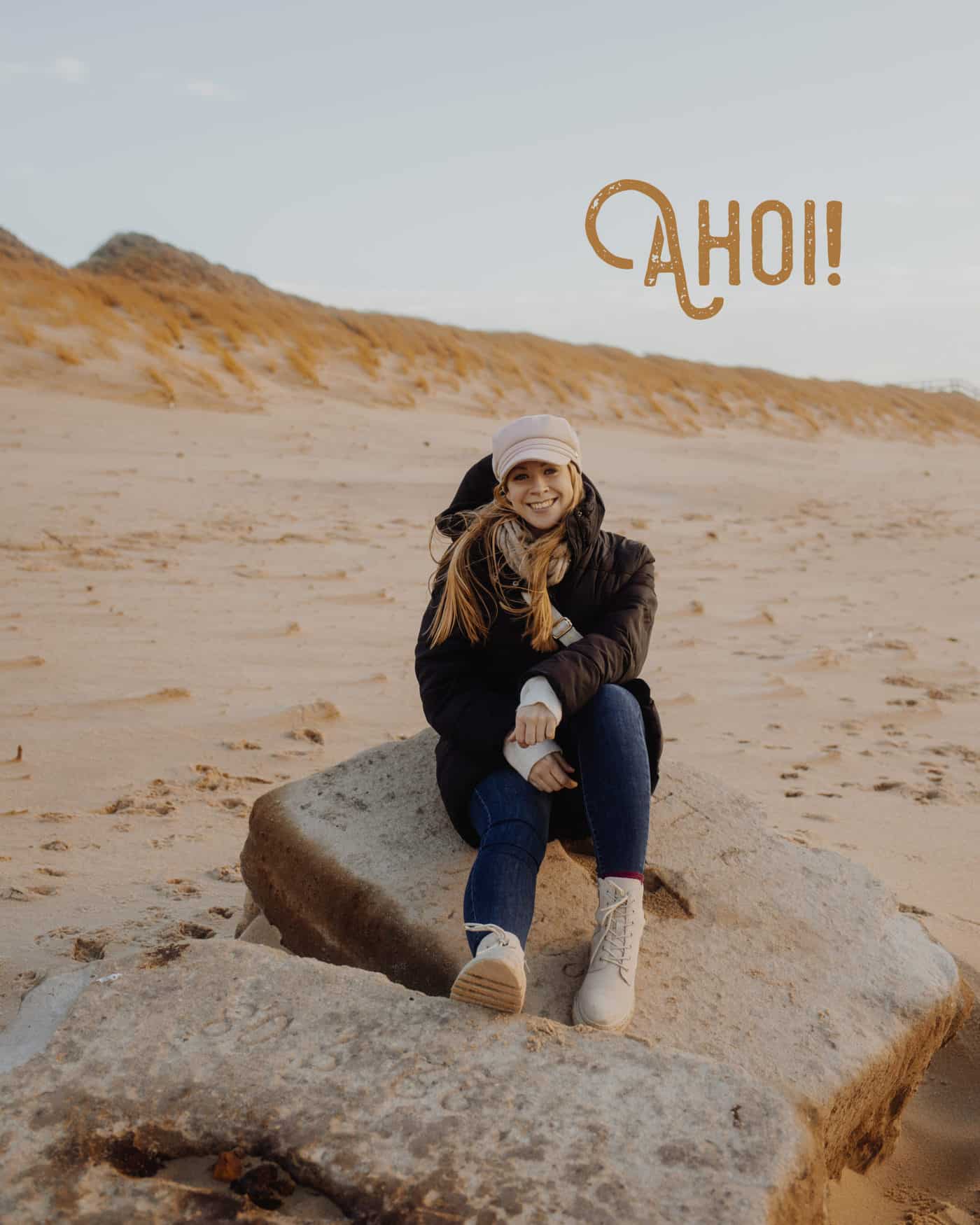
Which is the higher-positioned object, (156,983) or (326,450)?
(326,450)

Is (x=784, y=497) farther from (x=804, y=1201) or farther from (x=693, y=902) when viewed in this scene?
(x=804, y=1201)

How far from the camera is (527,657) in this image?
3059mm

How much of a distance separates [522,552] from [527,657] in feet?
0.95

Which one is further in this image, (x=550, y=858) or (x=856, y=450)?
(x=856, y=450)

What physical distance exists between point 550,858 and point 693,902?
15.8 inches

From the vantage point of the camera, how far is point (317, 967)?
2381mm

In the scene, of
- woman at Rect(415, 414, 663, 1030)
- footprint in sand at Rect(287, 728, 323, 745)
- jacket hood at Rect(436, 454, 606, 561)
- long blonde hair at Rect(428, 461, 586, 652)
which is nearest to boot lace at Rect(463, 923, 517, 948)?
woman at Rect(415, 414, 663, 1030)

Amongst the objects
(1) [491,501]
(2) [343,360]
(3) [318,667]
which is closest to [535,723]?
(1) [491,501]

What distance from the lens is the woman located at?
2596 mm

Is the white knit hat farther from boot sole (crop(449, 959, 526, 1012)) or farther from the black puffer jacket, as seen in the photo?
boot sole (crop(449, 959, 526, 1012))

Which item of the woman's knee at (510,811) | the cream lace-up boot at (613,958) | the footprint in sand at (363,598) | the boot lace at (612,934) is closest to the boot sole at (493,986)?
the cream lace-up boot at (613,958)

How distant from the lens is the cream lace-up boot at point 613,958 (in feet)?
7.88

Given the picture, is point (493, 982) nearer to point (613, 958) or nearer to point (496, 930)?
point (496, 930)

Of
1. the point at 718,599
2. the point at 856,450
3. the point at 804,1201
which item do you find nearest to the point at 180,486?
the point at 718,599
